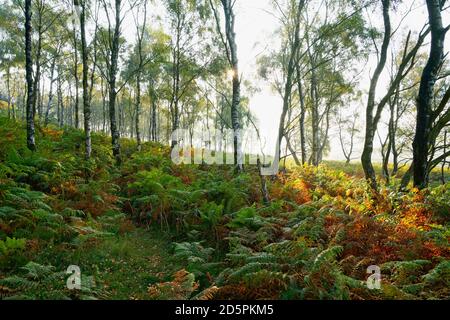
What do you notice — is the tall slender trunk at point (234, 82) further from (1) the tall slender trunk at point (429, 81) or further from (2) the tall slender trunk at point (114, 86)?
(1) the tall slender trunk at point (429, 81)

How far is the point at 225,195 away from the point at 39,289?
6562 millimetres

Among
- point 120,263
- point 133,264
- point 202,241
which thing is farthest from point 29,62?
point 202,241

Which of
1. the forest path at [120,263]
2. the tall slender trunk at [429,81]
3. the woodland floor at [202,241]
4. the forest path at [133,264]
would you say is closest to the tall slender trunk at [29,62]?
the woodland floor at [202,241]

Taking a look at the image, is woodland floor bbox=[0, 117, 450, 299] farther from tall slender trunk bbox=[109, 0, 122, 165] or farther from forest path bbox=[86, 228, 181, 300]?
tall slender trunk bbox=[109, 0, 122, 165]

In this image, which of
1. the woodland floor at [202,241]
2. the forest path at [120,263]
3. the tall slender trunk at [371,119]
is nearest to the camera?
the woodland floor at [202,241]

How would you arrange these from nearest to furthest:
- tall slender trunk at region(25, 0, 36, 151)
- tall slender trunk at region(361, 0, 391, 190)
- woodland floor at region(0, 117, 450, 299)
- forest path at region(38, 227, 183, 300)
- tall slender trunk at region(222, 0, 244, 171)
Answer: woodland floor at region(0, 117, 450, 299) → forest path at region(38, 227, 183, 300) → tall slender trunk at region(361, 0, 391, 190) → tall slender trunk at region(25, 0, 36, 151) → tall slender trunk at region(222, 0, 244, 171)

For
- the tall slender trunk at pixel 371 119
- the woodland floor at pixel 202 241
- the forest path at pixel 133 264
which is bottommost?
the forest path at pixel 133 264

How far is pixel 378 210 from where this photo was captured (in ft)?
30.8

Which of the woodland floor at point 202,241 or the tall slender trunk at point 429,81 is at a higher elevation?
the tall slender trunk at point 429,81

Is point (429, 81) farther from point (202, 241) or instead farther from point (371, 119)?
point (202, 241)

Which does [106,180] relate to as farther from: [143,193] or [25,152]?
[25,152]

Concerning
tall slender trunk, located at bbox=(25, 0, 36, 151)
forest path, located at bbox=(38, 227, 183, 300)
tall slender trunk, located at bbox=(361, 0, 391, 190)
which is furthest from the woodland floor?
tall slender trunk, located at bbox=(361, 0, 391, 190)
